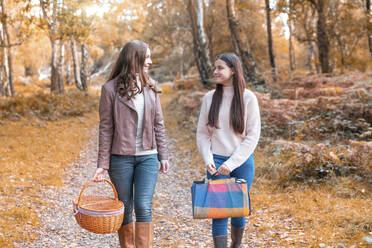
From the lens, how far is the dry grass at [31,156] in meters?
4.98

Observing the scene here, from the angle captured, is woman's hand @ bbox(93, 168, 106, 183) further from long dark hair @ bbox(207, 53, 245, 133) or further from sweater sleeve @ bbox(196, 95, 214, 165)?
long dark hair @ bbox(207, 53, 245, 133)

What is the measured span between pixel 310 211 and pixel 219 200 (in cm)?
251

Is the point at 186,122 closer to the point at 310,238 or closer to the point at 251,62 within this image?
the point at 251,62

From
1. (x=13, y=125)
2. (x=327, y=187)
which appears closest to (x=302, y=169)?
(x=327, y=187)

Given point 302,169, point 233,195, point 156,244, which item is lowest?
point 156,244

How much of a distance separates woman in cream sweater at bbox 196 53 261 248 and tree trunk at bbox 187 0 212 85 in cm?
1234

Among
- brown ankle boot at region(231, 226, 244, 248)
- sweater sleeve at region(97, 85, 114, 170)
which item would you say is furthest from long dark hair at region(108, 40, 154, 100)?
brown ankle boot at region(231, 226, 244, 248)

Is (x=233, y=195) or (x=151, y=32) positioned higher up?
(x=151, y=32)

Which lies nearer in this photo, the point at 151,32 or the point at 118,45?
the point at 151,32

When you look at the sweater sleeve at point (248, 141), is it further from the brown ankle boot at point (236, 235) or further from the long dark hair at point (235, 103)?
the brown ankle boot at point (236, 235)

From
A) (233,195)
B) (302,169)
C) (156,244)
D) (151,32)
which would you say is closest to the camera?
(233,195)

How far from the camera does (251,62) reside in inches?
514

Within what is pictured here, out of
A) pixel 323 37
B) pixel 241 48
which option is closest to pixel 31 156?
pixel 241 48

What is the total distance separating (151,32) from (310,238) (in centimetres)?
2452
